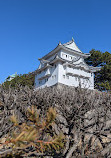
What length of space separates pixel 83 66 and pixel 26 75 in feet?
49.6

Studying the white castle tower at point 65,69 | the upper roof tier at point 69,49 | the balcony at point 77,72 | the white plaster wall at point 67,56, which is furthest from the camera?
the white plaster wall at point 67,56

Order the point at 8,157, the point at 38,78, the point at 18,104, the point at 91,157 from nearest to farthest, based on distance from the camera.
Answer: the point at 8,157 → the point at 91,157 → the point at 18,104 → the point at 38,78

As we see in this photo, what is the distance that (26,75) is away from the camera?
3409 centimetres

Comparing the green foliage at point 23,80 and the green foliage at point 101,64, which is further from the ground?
the green foliage at point 101,64

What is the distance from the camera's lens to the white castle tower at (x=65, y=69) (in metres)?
27.8

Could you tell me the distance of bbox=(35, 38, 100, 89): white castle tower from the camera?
91.3ft

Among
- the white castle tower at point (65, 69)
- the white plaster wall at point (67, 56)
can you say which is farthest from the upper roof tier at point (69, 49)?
the white plaster wall at point (67, 56)

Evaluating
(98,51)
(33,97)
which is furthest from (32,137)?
(98,51)

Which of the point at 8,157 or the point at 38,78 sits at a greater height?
the point at 38,78

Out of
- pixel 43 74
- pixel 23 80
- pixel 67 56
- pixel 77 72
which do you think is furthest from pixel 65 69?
pixel 23 80

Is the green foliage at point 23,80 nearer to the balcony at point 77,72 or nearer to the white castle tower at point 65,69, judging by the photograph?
the white castle tower at point 65,69

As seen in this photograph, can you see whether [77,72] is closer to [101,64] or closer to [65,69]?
[65,69]

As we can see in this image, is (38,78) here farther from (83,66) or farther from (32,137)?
(32,137)

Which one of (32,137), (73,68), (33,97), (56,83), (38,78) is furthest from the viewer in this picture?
(38,78)
